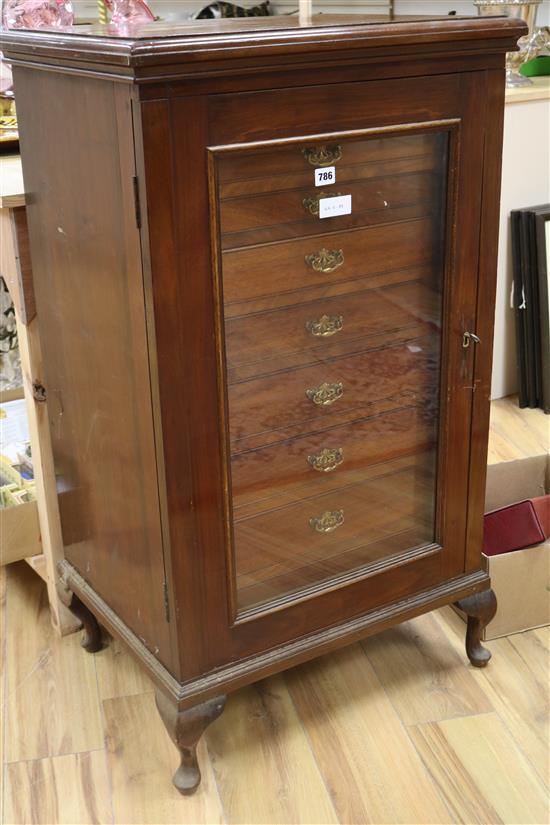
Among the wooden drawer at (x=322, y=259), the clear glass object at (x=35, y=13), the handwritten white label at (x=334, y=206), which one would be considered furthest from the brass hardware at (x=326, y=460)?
the clear glass object at (x=35, y=13)

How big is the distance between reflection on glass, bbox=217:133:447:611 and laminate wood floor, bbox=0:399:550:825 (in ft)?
1.01

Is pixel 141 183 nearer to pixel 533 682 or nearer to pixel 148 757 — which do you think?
pixel 148 757

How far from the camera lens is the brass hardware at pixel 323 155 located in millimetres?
1291

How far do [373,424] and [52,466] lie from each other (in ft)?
2.07

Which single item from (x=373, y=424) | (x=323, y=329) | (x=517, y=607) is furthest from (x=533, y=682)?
(x=323, y=329)

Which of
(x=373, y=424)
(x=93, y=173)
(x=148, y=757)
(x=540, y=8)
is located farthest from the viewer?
(x=540, y=8)

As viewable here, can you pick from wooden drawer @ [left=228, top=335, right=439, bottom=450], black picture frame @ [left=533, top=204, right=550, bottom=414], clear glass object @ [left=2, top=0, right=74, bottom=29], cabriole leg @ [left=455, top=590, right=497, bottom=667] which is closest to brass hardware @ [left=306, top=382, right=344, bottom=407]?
wooden drawer @ [left=228, top=335, right=439, bottom=450]

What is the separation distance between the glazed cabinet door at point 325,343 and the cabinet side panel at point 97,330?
0.24 ft

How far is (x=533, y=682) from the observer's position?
5.81 feet

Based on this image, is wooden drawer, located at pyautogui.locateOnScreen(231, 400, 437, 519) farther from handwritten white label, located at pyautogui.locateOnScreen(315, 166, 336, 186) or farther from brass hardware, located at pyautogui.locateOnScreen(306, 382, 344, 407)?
handwritten white label, located at pyautogui.locateOnScreen(315, 166, 336, 186)

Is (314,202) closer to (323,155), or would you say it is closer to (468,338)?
(323,155)

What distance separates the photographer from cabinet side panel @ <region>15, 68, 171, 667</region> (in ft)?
4.10

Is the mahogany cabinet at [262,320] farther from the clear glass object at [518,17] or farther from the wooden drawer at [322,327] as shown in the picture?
the clear glass object at [518,17]

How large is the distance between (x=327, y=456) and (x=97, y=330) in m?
0.39
